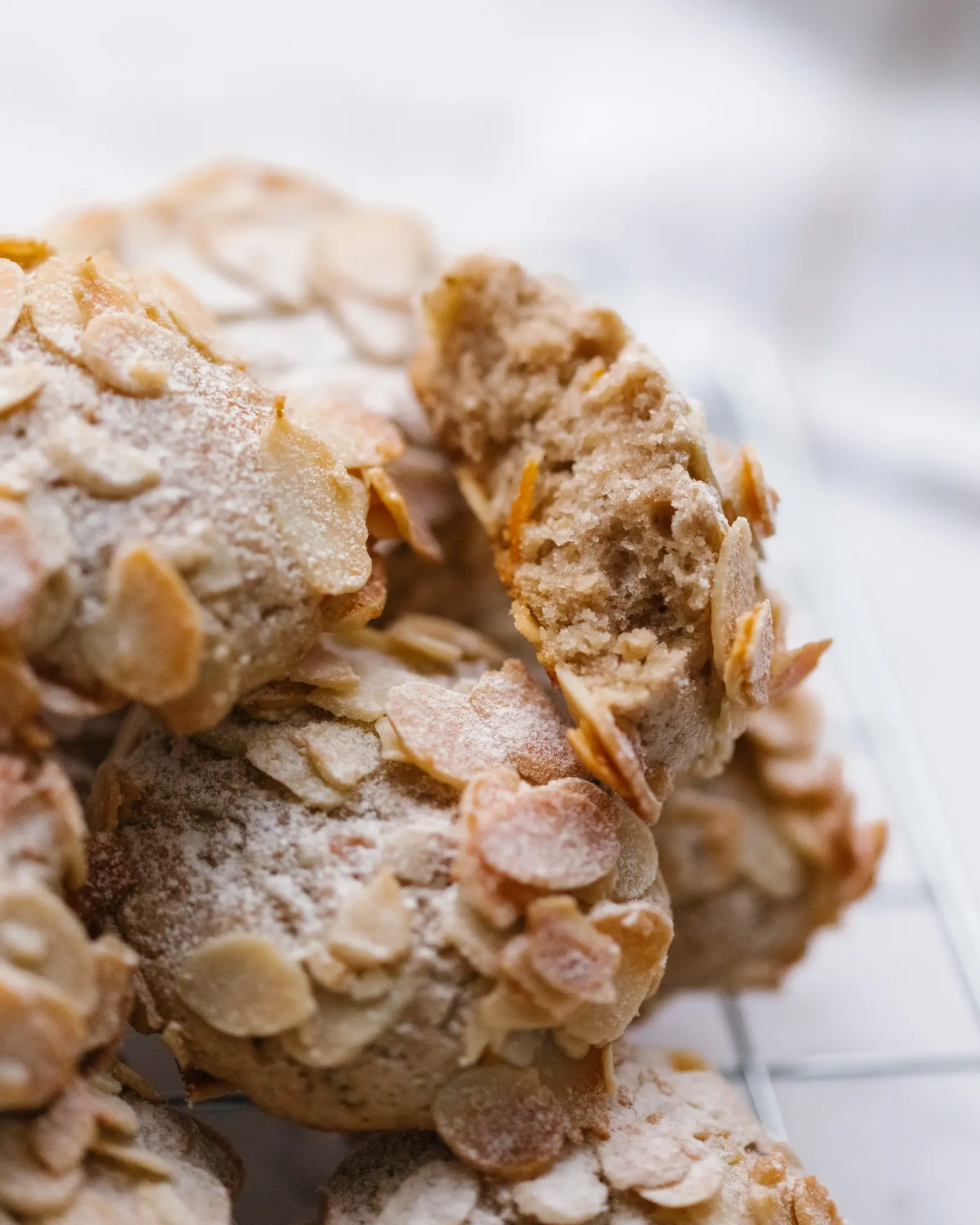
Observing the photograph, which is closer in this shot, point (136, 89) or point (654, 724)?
point (654, 724)

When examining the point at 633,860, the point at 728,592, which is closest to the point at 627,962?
the point at 633,860

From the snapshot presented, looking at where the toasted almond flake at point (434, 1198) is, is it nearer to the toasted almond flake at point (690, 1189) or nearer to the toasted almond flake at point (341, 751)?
the toasted almond flake at point (690, 1189)

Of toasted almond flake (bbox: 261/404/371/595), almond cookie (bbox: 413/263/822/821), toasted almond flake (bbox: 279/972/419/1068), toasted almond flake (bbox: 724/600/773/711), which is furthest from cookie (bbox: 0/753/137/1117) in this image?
toasted almond flake (bbox: 724/600/773/711)

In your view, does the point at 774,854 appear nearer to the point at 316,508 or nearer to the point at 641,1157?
the point at 641,1157

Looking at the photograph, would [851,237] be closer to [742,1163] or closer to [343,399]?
[343,399]

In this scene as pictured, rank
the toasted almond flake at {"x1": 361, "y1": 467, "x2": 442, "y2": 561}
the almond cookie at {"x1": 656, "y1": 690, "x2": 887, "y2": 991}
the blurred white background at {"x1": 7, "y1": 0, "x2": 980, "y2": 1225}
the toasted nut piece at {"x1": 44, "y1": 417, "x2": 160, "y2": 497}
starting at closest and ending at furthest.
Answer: the toasted nut piece at {"x1": 44, "y1": 417, "x2": 160, "y2": 497} → the toasted almond flake at {"x1": 361, "y1": 467, "x2": 442, "y2": 561} → the almond cookie at {"x1": 656, "y1": 690, "x2": 887, "y2": 991} → the blurred white background at {"x1": 7, "y1": 0, "x2": 980, "y2": 1225}

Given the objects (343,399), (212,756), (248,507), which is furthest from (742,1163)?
(343,399)

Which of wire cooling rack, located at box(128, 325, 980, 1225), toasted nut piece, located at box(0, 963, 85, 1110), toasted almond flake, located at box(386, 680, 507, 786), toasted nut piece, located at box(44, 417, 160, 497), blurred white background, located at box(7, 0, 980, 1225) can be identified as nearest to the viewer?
toasted nut piece, located at box(0, 963, 85, 1110)

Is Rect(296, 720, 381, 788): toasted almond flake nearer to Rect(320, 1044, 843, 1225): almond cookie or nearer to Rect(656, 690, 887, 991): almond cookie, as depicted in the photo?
Rect(320, 1044, 843, 1225): almond cookie

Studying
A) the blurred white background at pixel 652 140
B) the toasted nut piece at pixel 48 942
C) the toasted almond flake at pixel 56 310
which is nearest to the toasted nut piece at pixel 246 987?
the toasted nut piece at pixel 48 942
